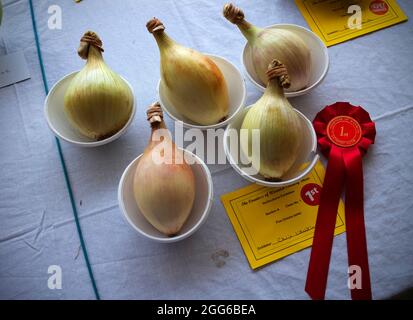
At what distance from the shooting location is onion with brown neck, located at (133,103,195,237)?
18.8 inches

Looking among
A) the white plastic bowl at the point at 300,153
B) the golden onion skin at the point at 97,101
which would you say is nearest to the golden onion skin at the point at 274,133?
the white plastic bowl at the point at 300,153

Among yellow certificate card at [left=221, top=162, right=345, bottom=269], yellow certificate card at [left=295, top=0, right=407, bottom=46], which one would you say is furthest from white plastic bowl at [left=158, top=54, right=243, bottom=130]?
yellow certificate card at [left=295, top=0, right=407, bottom=46]

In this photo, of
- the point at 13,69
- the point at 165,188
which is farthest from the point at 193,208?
the point at 13,69

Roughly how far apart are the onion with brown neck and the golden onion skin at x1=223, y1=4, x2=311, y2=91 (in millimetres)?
225

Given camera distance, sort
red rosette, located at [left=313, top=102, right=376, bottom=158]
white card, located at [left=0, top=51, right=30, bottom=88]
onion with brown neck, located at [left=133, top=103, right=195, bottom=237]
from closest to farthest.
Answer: onion with brown neck, located at [left=133, top=103, right=195, bottom=237], red rosette, located at [left=313, top=102, right=376, bottom=158], white card, located at [left=0, top=51, right=30, bottom=88]

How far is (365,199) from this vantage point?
566 millimetres

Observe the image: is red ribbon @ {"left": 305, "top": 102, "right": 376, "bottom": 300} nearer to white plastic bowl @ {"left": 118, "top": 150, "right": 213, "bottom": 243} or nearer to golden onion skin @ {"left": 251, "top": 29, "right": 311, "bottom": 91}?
golden onion skin @ {"left": 251, "top": 29, "right": 311, "bottom": 91}

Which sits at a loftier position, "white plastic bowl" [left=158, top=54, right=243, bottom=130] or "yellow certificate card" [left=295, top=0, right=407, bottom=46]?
"yellow certificate card" [left=295, top=0, right=407, bottom=46]

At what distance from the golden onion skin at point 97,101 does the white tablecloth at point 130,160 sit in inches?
2.7

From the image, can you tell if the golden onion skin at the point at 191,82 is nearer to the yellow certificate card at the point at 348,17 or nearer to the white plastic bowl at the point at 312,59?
the white plastic bowl at the point at 312,59

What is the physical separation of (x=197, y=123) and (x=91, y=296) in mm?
332

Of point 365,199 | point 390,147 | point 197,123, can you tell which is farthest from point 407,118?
point 197,123

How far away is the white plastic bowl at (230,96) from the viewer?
56cm
